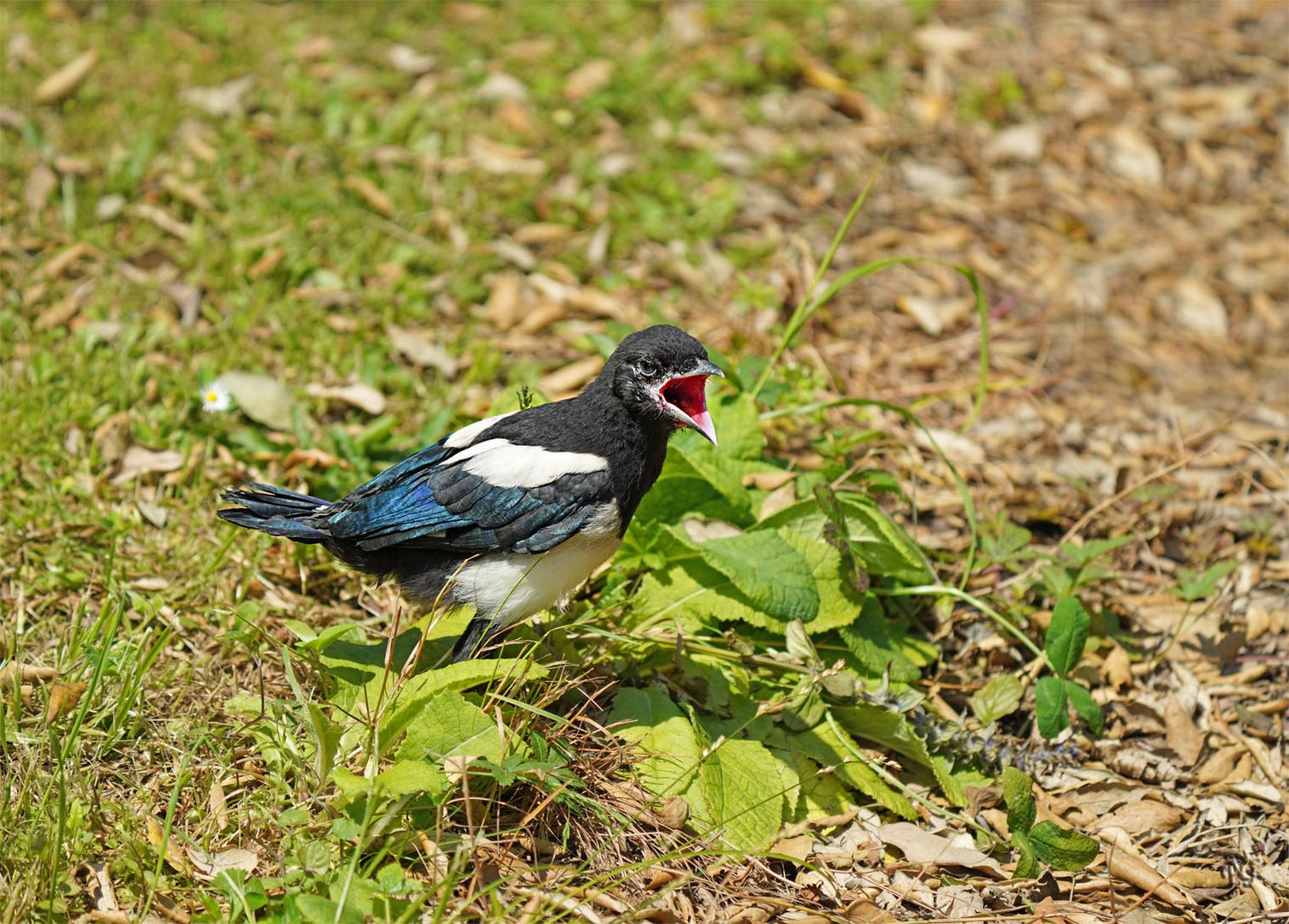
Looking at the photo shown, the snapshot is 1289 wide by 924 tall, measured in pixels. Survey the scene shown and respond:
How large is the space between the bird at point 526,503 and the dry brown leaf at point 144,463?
92 cm

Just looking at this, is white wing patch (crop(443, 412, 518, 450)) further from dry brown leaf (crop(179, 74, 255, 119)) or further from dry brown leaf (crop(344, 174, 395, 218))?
dry brown leaf (crop(179, 74, 255, 119))

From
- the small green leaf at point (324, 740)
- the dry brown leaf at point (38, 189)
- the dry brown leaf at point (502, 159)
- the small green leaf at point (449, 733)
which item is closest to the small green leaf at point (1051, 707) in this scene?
the small green leaf at point (449, 733)

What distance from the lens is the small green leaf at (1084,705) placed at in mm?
3492

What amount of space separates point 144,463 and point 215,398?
371mm

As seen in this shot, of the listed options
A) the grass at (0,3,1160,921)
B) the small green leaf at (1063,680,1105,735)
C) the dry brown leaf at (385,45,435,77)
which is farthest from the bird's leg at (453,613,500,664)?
the dry brown leaf at (385,45,435,77)

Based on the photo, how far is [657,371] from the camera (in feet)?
10.8

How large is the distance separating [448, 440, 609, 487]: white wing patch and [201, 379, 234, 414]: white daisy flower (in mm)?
1446

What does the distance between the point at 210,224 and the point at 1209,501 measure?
14.4 ft

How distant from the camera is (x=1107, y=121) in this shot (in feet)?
21.9

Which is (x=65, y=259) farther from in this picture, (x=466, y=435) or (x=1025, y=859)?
(x=1025, y=859)

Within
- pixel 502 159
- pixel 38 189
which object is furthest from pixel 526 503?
pixel 38 189

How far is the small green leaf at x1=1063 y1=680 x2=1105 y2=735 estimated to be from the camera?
3492 millimetres

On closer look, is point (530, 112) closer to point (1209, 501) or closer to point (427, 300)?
point (427, 300)

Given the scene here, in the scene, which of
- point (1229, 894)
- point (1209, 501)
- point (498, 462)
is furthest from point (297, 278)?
point (1229, 894)
